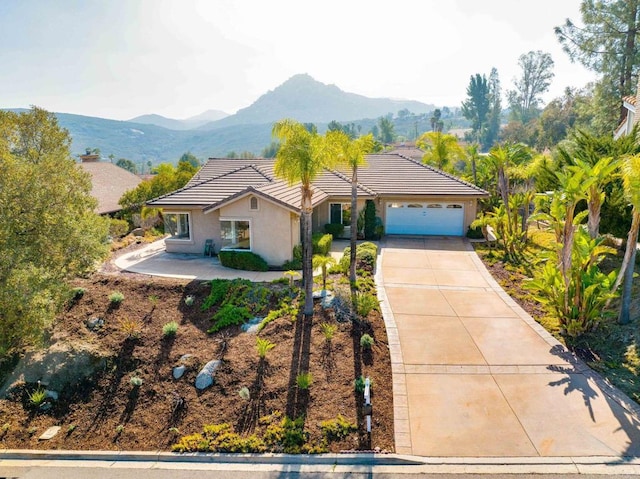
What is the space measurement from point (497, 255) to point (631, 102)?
41.8 feet

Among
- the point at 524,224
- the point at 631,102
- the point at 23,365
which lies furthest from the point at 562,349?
the point at 631,102

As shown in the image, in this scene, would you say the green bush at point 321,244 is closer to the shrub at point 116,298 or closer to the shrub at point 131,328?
the shrub at point 116,298

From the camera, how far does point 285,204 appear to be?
16.2 m

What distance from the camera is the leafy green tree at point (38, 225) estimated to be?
9297 millimetres

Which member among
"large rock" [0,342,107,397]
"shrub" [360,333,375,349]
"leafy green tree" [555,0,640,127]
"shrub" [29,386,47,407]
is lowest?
"shrub" [29,386,47,407]

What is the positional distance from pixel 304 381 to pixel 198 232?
1195 cm

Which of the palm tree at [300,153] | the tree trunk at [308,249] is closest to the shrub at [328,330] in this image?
the tree trunk at [308,249]

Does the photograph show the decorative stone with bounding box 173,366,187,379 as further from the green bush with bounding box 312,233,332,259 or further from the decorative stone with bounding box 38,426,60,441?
the green bush with bounding box 312,233,332,259

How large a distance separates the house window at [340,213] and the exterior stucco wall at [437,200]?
1.91 metres

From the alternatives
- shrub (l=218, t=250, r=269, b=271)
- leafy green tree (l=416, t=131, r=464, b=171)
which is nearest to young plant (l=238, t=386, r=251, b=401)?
shrub (l=218, t=250, r=269, b=271)

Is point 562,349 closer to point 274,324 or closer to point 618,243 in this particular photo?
point 274,324

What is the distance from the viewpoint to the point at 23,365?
1101 centimetres

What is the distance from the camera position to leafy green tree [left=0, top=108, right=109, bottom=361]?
30.5 feet

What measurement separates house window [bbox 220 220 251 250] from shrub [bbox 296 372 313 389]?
9.07 m
